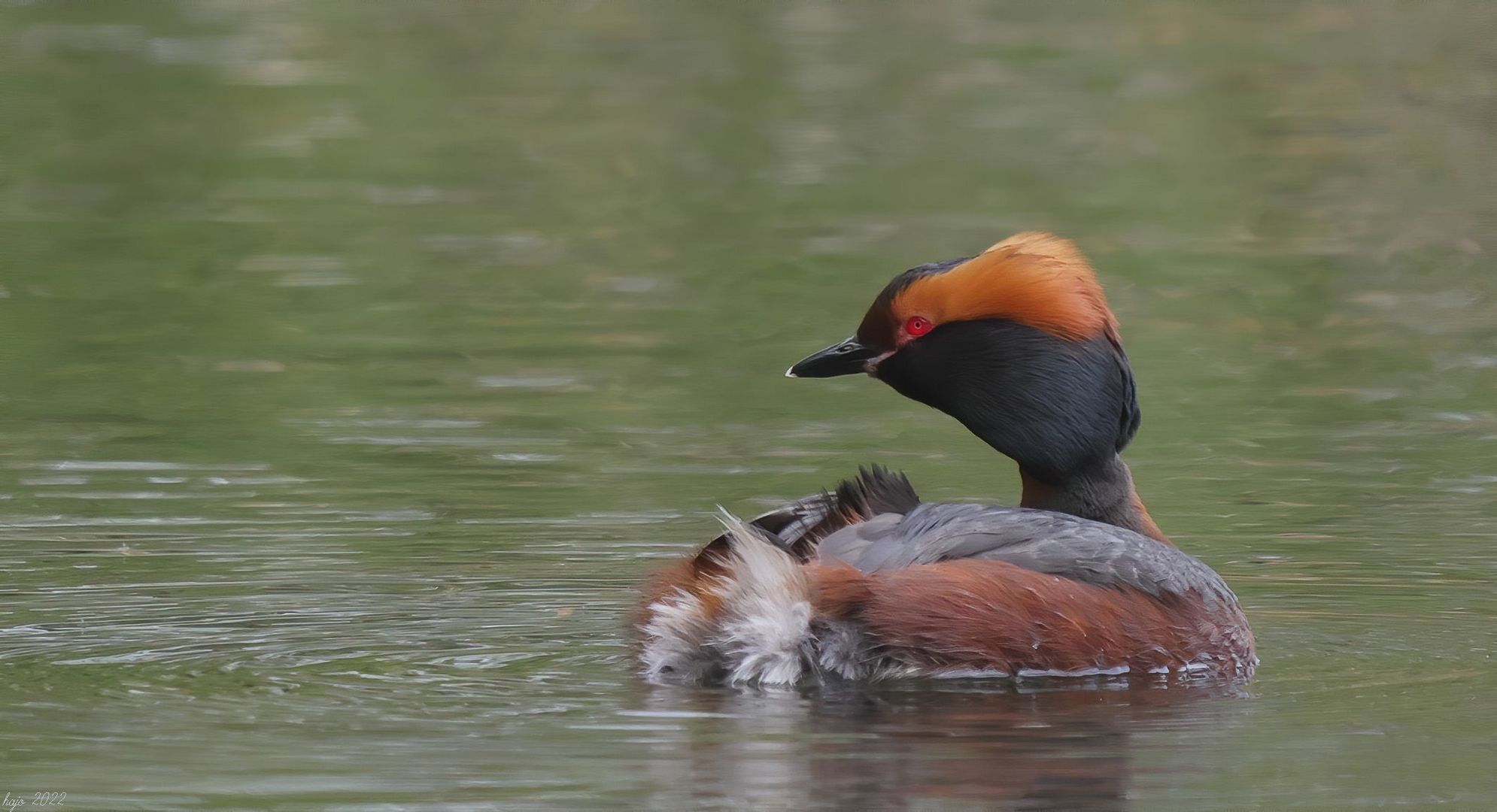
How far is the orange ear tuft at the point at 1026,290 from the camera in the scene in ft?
22.8

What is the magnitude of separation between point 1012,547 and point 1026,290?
2.54 ft

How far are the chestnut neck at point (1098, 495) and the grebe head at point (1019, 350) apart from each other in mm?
29

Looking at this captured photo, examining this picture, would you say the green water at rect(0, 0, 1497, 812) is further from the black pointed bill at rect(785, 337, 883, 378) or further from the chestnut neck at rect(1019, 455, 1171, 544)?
the black pointed bill at rect(785, 337, 883, 378)

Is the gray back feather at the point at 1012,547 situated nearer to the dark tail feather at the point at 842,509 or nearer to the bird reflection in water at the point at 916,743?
the dark tail feather at the point at 842,509

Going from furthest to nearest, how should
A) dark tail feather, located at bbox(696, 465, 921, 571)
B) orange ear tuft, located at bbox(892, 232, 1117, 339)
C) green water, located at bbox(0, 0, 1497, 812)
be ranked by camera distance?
orange ear tuft, located at bbox(892, 232, 1117, 339) → dark tail feather, located at bbox(696, 465, 921, 571) → green water, located at bbox(0, 0, 1497, 812)

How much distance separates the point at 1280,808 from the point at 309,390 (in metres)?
6.53

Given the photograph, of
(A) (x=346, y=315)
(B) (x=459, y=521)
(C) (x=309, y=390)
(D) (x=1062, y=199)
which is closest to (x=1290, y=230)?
(D) (x=1062, y=199)

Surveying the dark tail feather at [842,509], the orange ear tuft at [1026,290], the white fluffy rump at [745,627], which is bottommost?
the white fluffy rump at [745,627]

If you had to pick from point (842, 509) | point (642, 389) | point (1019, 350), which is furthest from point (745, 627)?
point (642, 389)

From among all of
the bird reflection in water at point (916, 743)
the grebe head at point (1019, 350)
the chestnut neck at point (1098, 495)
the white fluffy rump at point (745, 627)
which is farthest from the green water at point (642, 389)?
the grebe head at point (1019, 350)

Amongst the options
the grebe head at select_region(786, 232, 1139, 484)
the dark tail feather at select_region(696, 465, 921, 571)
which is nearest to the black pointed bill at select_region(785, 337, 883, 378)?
the grebe head at select_region(786, 232, 1139, 484)

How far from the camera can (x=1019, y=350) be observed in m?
7.01

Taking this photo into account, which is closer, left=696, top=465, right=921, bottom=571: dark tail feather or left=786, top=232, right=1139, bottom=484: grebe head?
left=696, top=465, right=921, bottom=571: dark tail feather

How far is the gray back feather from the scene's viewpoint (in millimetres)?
6473
